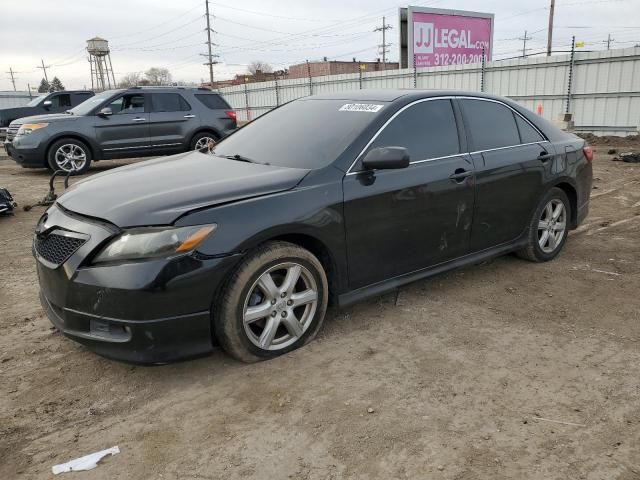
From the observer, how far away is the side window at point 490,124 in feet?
14.4

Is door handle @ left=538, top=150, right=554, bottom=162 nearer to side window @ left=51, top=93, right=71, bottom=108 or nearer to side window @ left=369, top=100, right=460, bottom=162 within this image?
side window @ left=369, top=100, right=460, bottom=162

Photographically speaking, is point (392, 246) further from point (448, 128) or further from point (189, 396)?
point (189, 396)

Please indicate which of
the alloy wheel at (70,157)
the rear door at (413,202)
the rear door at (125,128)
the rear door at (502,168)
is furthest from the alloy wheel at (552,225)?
the alloy wheel at (70,157)

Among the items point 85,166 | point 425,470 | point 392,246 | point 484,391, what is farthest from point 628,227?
point 85,166

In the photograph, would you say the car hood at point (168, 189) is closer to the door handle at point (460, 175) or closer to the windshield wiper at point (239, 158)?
the windshield wiper at point (239, 158)

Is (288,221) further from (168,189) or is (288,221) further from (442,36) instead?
(442,36)

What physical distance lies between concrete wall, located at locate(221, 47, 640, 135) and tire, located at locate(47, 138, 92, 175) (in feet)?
27.8

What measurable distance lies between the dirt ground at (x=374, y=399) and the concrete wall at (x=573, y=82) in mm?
11262

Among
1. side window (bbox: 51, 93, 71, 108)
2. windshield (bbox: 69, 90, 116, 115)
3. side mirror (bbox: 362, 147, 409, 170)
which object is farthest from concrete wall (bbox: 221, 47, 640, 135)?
side mirror (bbox: 362, 147, 409, 170)

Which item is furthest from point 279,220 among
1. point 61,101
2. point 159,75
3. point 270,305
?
point 159,75

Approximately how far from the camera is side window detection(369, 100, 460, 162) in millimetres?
3848

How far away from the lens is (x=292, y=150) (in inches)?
152

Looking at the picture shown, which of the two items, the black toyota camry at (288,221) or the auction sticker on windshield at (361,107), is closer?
the black toyota camry at (288,221)

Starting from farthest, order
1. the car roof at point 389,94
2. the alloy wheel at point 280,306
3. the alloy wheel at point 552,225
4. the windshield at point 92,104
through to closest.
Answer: the windshield at point 92,104 → the alloy wheel at point 552,225 → the car roof at point 389,94 → the alloy wheel at point 280,306
